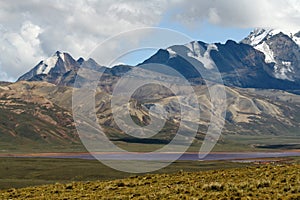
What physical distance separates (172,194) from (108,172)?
150 meters

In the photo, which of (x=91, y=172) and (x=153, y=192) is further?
(x=91, y=172)

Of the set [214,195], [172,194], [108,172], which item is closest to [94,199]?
[172,194]

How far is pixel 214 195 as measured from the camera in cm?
3284

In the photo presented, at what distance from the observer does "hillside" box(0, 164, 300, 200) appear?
32688 mm

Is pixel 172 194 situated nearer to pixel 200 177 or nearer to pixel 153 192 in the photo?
pixel 153 192

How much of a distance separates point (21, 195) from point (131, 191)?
35.3 feet

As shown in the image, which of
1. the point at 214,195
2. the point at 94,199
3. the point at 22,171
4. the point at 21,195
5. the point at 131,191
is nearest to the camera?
the point at 214,195

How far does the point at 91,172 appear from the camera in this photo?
184 m

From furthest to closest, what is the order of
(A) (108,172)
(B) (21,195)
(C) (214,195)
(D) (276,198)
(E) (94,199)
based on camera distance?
(A) (108,172) < (B) (21,195) < (E) (94,199) < (C) (214,195) < (D) (276,198)

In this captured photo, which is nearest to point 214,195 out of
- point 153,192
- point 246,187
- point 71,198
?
point 246,187

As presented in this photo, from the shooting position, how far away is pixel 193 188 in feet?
122

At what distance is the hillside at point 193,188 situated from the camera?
1287 inches

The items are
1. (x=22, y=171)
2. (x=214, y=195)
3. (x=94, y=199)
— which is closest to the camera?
(x=214, y=195)

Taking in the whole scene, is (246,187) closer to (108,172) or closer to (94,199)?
(94,199)
